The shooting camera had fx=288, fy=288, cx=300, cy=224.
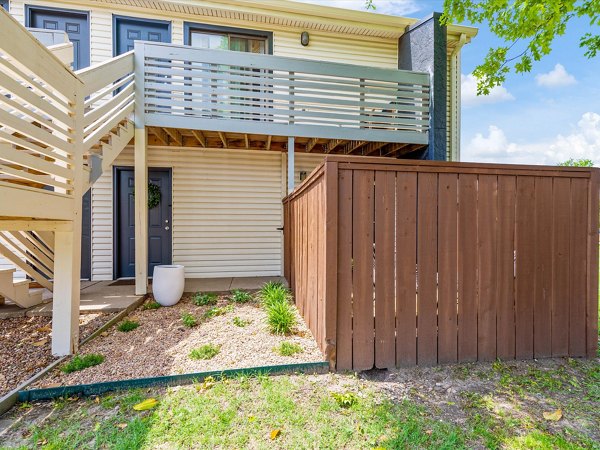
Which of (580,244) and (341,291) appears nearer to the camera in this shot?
(341,291)

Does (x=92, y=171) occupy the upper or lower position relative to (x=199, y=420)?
upper

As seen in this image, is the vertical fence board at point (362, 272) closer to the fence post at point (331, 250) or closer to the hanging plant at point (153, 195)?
the fence post at point (331, 250)

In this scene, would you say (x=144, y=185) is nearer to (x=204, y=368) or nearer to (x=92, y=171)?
(x=92, y=171)

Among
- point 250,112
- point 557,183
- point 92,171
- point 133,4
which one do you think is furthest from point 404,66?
point 92,171

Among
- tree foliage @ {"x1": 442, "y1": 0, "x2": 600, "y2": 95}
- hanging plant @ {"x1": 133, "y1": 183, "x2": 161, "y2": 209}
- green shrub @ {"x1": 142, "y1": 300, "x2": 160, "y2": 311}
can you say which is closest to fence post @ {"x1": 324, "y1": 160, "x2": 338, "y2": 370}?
green shrub @ {"x1": 142, "y1": 300, "x2": 160, "y2": 311}

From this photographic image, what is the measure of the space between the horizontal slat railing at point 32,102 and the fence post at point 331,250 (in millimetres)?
2344

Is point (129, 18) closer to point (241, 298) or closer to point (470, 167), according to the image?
point (241, 298)

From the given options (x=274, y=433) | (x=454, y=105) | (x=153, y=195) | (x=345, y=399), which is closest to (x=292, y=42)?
(x=454, y=105)

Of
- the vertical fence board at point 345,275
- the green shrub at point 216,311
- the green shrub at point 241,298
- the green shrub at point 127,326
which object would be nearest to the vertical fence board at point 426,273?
the vertical fence board at point 345,275

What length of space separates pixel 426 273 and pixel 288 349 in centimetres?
142

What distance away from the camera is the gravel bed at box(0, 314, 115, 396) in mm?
2436

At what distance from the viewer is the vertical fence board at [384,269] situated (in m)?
2.45

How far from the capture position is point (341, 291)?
2.39m

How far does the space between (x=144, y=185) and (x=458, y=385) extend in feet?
15.6
